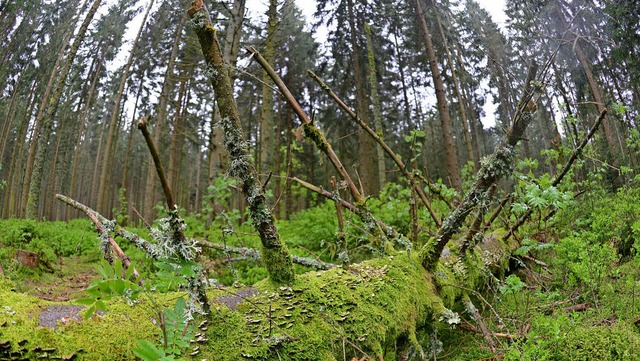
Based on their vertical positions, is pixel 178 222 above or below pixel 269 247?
above

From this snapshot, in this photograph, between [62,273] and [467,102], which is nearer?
[62,273]

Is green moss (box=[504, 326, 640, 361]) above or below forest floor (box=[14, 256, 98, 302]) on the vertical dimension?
below

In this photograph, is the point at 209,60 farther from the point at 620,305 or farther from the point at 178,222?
the point at 620,305

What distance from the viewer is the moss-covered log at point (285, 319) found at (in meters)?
1.38

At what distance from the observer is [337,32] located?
676 inches

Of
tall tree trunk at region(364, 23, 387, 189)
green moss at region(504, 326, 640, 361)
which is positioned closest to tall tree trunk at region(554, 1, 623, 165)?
tall tree trunk at region(364, 23, 387, 189)

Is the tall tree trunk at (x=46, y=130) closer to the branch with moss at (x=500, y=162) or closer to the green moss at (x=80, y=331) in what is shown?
the green moss at (x=80, y=331)

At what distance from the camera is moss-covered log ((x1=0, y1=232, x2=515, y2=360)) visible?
1.38m

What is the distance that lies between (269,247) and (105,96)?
35474 mm

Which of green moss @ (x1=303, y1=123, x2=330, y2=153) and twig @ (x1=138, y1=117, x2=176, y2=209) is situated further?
green moss @ (x1=303, y1=123, x2=330, y2=153)

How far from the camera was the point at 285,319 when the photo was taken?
74.2 inches

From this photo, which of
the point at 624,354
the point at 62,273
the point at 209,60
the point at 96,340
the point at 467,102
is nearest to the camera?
the point at 96,340

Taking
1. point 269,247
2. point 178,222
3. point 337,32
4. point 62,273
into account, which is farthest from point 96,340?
point 337,32

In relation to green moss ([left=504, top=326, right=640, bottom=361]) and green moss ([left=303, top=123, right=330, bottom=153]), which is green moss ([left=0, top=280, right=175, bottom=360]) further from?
green moss ([left=504, top=326, right=640, bottom=361])
